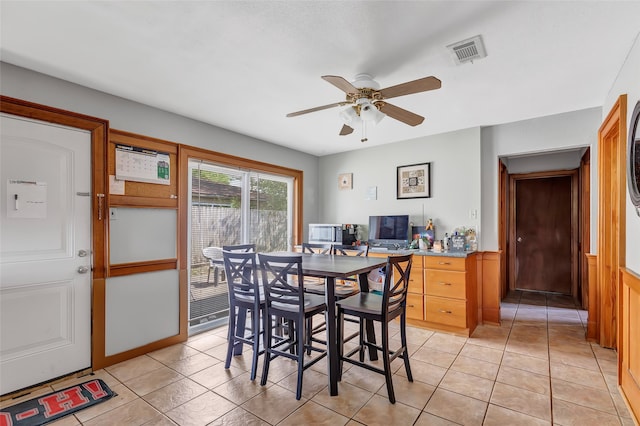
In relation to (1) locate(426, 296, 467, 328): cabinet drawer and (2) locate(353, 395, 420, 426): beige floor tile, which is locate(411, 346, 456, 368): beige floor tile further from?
(2) locate(353, 395, 420, 426): beige floor tile

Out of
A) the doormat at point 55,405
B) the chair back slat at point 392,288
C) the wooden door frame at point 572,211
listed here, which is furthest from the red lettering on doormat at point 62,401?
the wooden door frame at point 572,211

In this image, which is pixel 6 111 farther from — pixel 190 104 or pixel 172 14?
pixel 172 14

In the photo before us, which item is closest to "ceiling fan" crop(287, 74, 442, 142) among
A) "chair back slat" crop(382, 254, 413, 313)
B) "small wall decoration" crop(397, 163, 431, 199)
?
"chair back slat" crop(382, 254, 413, 313)

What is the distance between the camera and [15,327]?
2.34m

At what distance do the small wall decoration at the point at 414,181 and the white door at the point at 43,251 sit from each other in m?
3.72

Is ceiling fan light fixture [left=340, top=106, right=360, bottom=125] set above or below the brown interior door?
above

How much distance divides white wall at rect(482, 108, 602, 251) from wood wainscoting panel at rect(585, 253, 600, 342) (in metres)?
0.25

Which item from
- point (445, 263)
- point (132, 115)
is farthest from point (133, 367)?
point (445, 263)

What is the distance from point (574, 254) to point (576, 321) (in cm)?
170

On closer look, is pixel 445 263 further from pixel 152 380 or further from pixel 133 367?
pixel 133 367

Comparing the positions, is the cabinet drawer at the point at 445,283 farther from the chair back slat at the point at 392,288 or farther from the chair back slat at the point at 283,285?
the chair back slat at the point at 283,285

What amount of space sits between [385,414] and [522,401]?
1017mm

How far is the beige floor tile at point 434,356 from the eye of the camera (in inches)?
111

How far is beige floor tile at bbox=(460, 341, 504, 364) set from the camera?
2873mm
